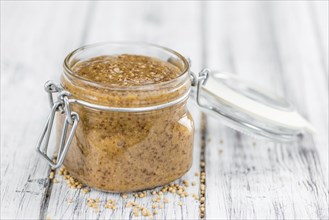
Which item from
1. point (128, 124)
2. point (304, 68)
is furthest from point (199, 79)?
point (304, 68)

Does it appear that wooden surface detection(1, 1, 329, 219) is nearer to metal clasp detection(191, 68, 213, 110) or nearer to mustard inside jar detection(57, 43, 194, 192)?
mustard inside jar detection(57, 43, 194, 192)

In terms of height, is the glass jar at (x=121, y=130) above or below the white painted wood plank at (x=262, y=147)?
above

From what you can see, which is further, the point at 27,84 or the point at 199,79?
the point at 27,84

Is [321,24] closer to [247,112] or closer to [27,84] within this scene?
[247,112]

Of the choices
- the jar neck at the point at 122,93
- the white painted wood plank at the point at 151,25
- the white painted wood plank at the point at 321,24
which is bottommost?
the white painted wood plank at the point at 151,25

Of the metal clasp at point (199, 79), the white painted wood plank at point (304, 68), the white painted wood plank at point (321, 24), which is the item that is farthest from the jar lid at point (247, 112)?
the white painted wood plank at point (321, 24)

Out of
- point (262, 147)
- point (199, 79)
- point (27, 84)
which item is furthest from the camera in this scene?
point (27, 84)

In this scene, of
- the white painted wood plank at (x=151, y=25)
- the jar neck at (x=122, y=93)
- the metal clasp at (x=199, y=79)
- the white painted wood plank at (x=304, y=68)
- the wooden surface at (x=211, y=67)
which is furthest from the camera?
the white painted wood plank at (x=151, y=25)

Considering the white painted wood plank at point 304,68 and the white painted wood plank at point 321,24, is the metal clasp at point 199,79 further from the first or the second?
the white painted wood plank at point 321,24

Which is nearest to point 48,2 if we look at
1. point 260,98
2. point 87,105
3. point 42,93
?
point 42,93
